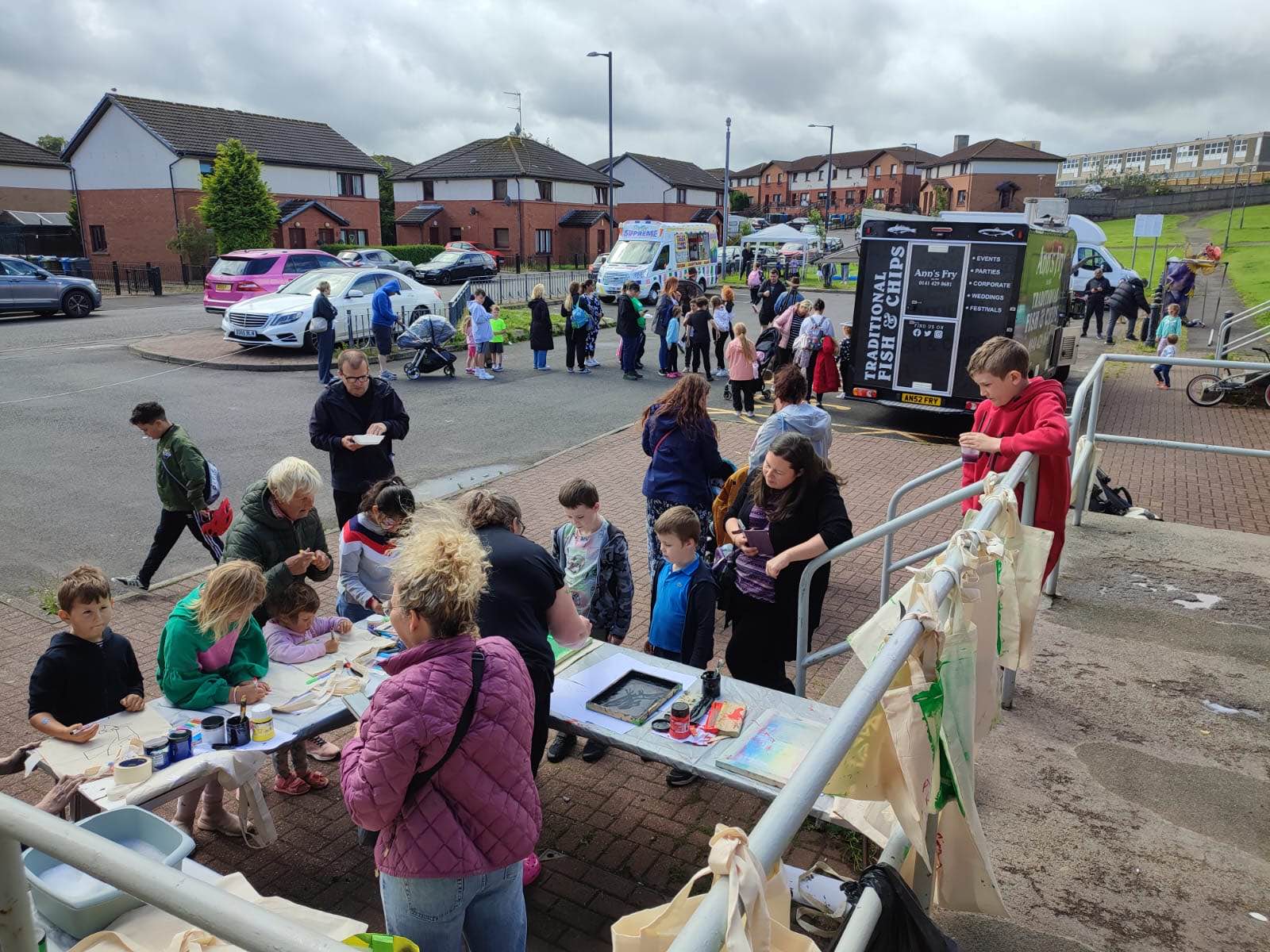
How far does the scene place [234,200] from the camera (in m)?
35.4

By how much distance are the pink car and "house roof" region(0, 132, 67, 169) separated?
39.4m

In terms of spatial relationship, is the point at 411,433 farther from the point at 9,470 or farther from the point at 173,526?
the point at 173,526

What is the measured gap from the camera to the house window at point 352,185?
5034cm

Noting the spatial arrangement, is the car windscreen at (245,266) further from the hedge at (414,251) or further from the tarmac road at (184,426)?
the hedge at (414,251)

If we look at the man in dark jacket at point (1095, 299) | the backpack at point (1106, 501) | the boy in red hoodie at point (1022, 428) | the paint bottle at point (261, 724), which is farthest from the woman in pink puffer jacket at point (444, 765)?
the man in dark jacket at point (1095, 299)

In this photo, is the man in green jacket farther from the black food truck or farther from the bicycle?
the bicycle

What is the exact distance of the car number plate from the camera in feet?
44.1

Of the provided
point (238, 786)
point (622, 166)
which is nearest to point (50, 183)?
point (622, 166)

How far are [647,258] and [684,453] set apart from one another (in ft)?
83.7

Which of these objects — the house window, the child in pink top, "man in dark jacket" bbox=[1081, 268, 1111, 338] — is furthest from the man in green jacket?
the house window

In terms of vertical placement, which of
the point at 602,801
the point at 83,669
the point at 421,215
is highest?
the point at 421,215

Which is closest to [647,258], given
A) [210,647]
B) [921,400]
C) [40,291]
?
[40,291]

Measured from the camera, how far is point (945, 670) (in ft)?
8.07

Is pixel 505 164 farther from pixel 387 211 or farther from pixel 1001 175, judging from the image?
pixel 1001 175
